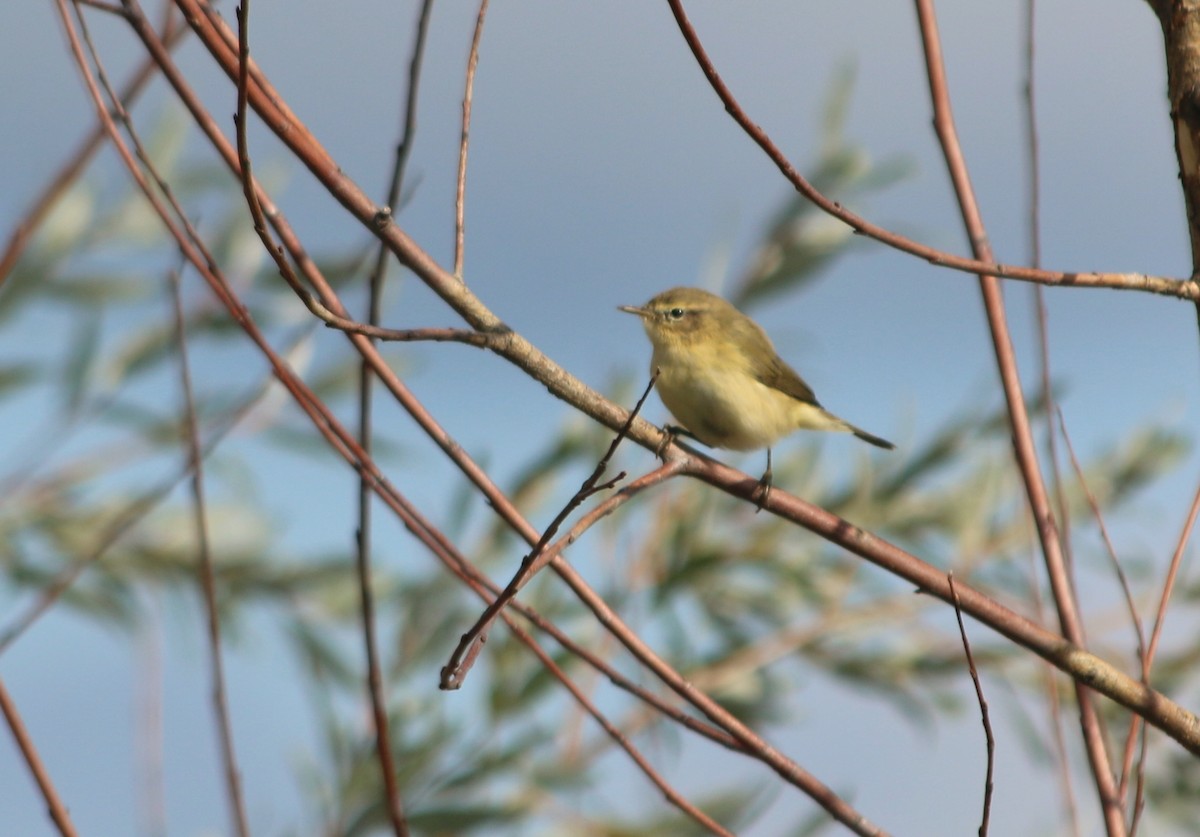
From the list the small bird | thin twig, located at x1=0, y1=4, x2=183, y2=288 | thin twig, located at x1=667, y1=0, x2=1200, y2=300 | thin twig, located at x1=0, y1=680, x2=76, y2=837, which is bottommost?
thin twig, located at x1=0, y1=680, x2=76, y2=837

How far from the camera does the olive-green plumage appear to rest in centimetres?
315

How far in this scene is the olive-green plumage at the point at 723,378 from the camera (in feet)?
10.3

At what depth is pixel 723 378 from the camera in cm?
321

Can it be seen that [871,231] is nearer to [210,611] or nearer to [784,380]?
[210,611]

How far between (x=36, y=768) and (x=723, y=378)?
2123 millimetres

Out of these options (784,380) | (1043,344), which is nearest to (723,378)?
(784,380)

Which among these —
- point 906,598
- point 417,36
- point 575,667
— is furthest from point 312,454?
point 417,36

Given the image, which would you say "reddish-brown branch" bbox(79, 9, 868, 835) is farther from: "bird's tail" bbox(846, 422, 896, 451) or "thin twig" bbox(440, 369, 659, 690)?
"bird's tail" bbox(846, 422, 896, 451)

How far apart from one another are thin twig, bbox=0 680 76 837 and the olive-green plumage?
6.33 ft

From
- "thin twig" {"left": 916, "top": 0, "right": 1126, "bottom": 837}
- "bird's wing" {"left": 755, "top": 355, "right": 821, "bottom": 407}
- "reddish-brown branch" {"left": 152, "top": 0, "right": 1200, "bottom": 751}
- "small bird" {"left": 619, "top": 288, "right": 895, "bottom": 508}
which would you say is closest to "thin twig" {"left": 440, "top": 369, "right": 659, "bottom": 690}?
"reddish-brown branch" {"left": 152, "top": 0, "right": 1200, "bottom": 751}

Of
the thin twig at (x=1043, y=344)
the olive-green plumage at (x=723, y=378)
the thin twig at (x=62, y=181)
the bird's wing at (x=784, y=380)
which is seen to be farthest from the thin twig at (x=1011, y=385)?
the bird's wing at (x=784, y=380)

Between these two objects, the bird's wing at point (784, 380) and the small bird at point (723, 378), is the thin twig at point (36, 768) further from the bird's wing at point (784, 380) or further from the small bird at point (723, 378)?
the bird's wing at point (784, 380)

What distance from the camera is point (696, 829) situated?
2.85 meters

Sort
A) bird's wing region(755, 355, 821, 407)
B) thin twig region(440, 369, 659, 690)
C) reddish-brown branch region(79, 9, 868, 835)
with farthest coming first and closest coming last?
bird's wing region(755, 355, 821, 407), reddish-brown branch region(79, 9, 868, 835), thin twig region(440, 369, 659, 690)
